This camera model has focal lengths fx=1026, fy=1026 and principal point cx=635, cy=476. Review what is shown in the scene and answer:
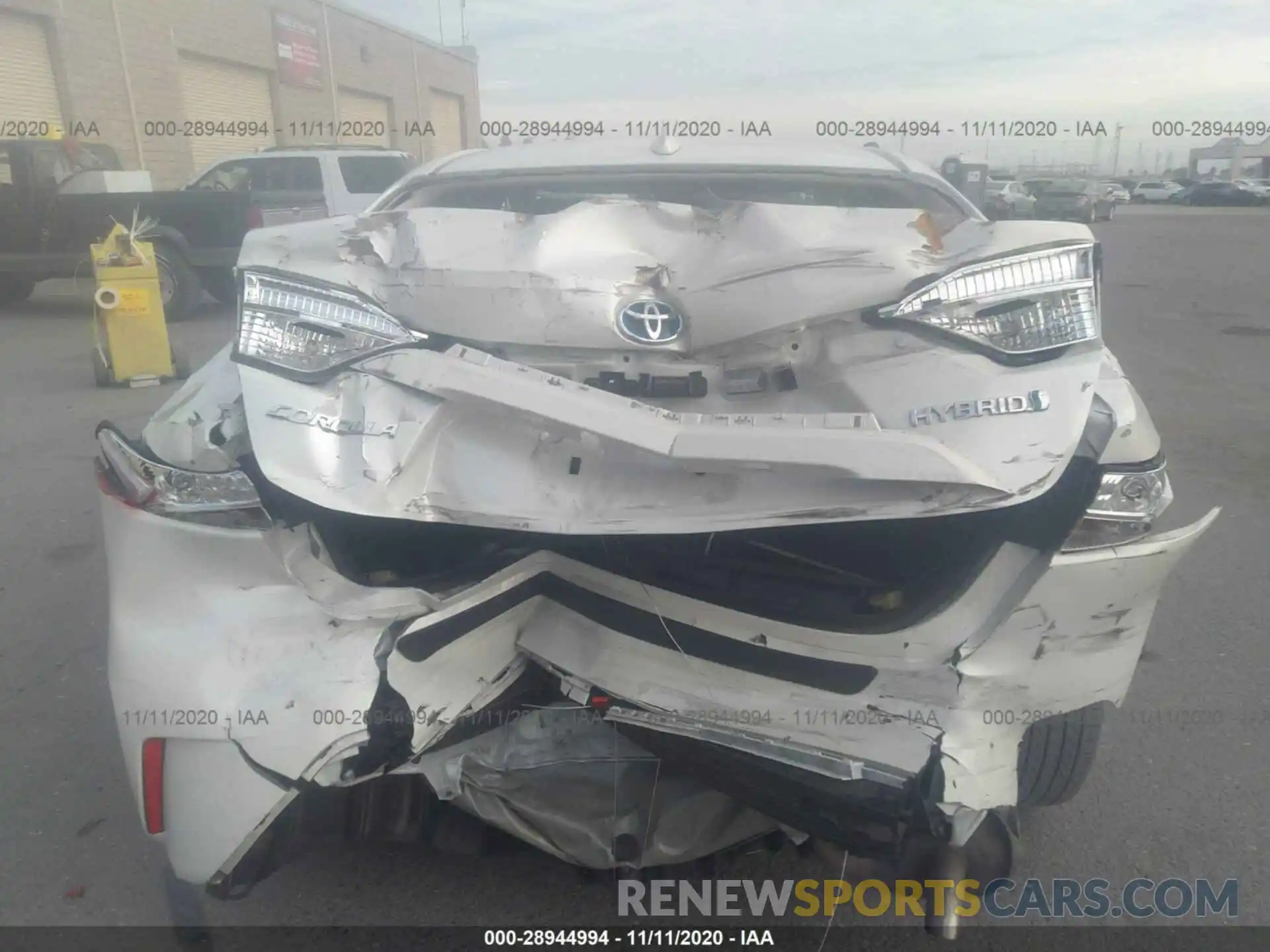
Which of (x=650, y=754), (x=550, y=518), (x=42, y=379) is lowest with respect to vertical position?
(x=42, y=379)

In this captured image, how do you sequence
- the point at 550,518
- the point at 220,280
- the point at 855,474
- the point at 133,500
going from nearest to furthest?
the point at 855,474 < the point at 550,518 < the point at 133,500 < the point at 220,280

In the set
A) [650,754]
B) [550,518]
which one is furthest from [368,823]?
[550,518]

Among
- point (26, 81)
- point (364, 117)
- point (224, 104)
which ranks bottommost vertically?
point (364, 117)

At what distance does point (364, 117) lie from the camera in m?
29.5

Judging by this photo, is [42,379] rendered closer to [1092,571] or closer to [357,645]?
[357,645]

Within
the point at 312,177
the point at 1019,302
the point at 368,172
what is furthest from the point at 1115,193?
the point at 1019,302

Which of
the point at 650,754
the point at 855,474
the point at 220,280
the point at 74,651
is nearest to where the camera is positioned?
the point at 855,474

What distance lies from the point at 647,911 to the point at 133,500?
1.45 meters

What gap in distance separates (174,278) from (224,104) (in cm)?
1394

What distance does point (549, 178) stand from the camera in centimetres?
322

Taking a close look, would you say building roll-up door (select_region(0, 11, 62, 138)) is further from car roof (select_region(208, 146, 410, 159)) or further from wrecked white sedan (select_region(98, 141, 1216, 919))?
wrecked white sedan (select_region(98, 141, 1216, 919))

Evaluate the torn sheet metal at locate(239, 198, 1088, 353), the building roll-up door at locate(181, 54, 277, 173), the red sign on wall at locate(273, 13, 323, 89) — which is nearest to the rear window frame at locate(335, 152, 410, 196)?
the building roll-up door at locate(181, 54, 277, 173)

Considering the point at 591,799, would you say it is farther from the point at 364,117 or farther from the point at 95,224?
the point at 364,117

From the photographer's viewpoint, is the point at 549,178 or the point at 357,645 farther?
the point at 549,178
